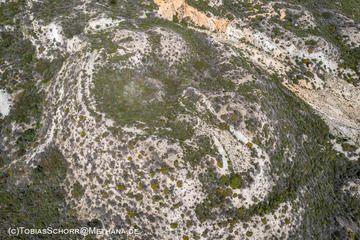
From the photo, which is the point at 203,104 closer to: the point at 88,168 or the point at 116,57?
the point at 116,57

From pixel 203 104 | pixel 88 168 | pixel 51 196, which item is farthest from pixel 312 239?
pixel 51 196

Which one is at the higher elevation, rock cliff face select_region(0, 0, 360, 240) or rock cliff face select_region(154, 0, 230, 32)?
rock cliff face select_region(154, 0, 230, 32)

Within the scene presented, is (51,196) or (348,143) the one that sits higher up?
(348,143)

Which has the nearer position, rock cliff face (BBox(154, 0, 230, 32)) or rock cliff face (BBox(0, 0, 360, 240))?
rock cliff face (BBox(0, 0, 360, 240))

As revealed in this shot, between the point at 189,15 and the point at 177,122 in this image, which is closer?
the point at 177,122

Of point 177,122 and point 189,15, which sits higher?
point 189,15

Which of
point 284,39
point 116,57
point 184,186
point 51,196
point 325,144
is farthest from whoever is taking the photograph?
point 284,39

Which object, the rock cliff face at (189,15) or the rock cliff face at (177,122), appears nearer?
the rock cliff face at (177,122)

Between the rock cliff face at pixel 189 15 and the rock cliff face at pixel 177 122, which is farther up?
the rock cliff face at pixel 189 15
